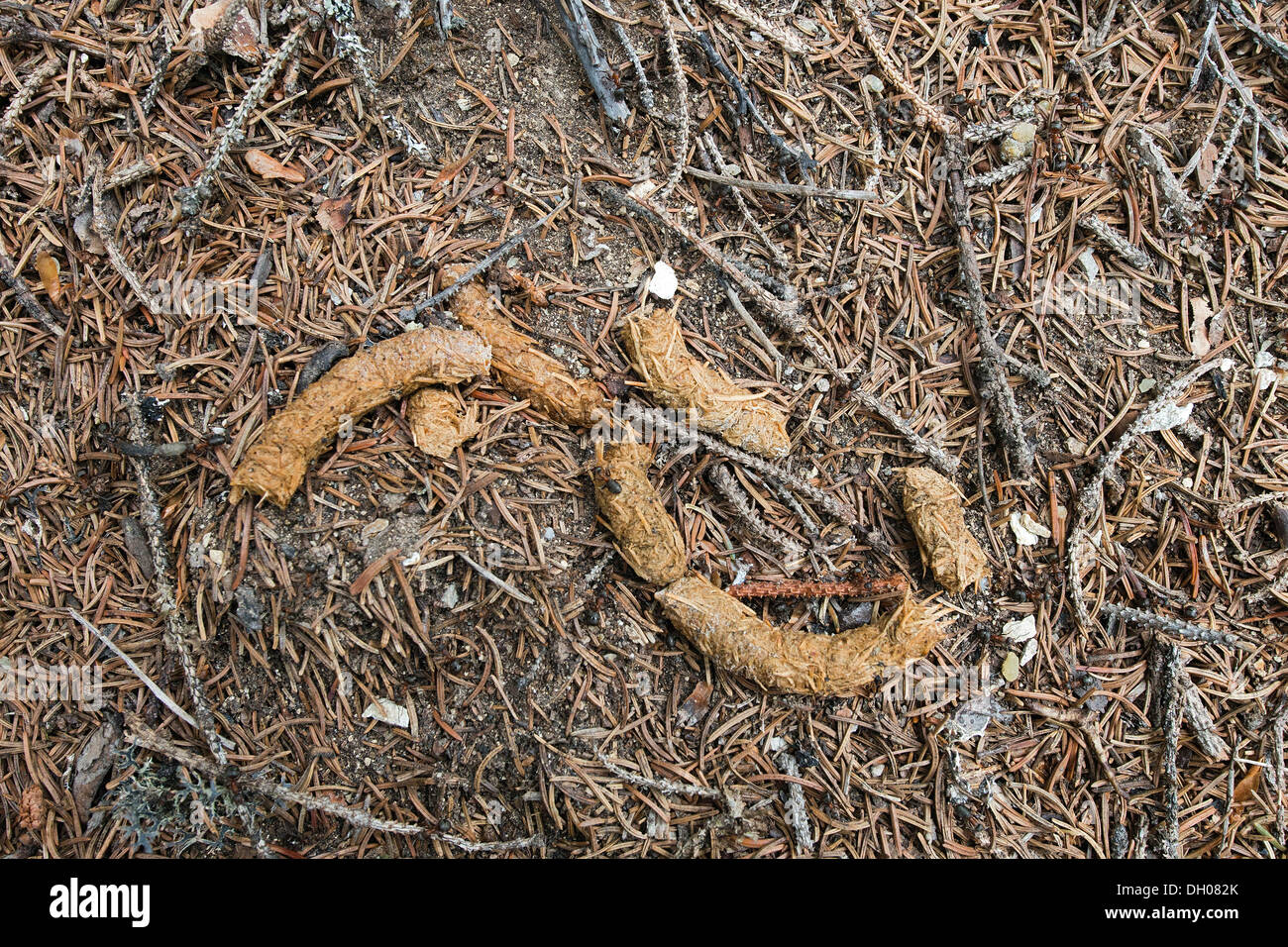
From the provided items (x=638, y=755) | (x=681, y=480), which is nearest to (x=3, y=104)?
(x=681, y=480)

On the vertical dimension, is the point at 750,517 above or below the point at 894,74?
below

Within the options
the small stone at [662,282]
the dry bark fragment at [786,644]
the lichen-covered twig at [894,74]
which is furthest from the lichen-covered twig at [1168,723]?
the small stone at [662,282]

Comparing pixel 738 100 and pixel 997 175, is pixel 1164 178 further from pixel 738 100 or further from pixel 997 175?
pixel 738 100

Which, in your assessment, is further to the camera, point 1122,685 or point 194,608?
point 1122,685

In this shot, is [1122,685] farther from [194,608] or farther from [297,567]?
[194,608]
